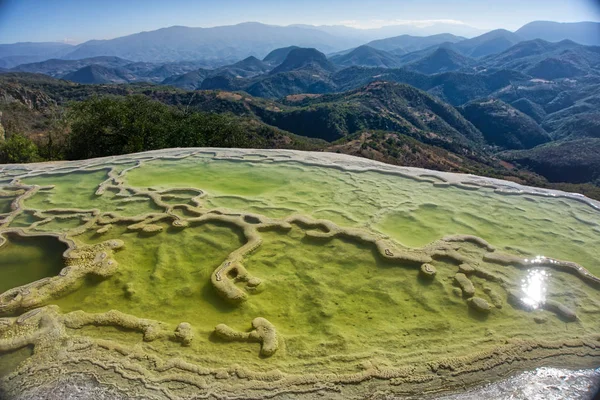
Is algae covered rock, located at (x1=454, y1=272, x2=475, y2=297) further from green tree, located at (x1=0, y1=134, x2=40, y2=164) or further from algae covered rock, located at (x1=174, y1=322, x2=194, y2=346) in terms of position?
green tree, located at (x1=0, y1=134, x2=40, y2=164)

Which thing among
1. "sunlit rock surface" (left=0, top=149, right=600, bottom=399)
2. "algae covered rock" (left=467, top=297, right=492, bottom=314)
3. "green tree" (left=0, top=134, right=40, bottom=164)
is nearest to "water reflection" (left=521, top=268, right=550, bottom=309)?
"sunlit rock surface" (left=0, top=149, right=600, bottom=399)

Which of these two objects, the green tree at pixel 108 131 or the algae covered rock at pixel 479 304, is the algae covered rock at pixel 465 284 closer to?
the algae covered rock at pixel 479 304

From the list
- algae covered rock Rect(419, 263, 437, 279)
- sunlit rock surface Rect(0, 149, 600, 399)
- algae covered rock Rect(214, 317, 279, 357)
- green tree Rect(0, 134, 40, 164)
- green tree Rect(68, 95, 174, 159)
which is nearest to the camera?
sunlit rock surface Rect(0, 149, 600, 399)

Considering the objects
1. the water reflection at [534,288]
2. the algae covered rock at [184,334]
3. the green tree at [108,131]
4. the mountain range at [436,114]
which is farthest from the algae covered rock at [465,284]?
the mountain range at [436,114]

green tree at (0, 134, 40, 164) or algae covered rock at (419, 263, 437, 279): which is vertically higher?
green tree at (0, 134, 40, 164)

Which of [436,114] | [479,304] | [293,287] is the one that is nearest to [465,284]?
[479,304]
